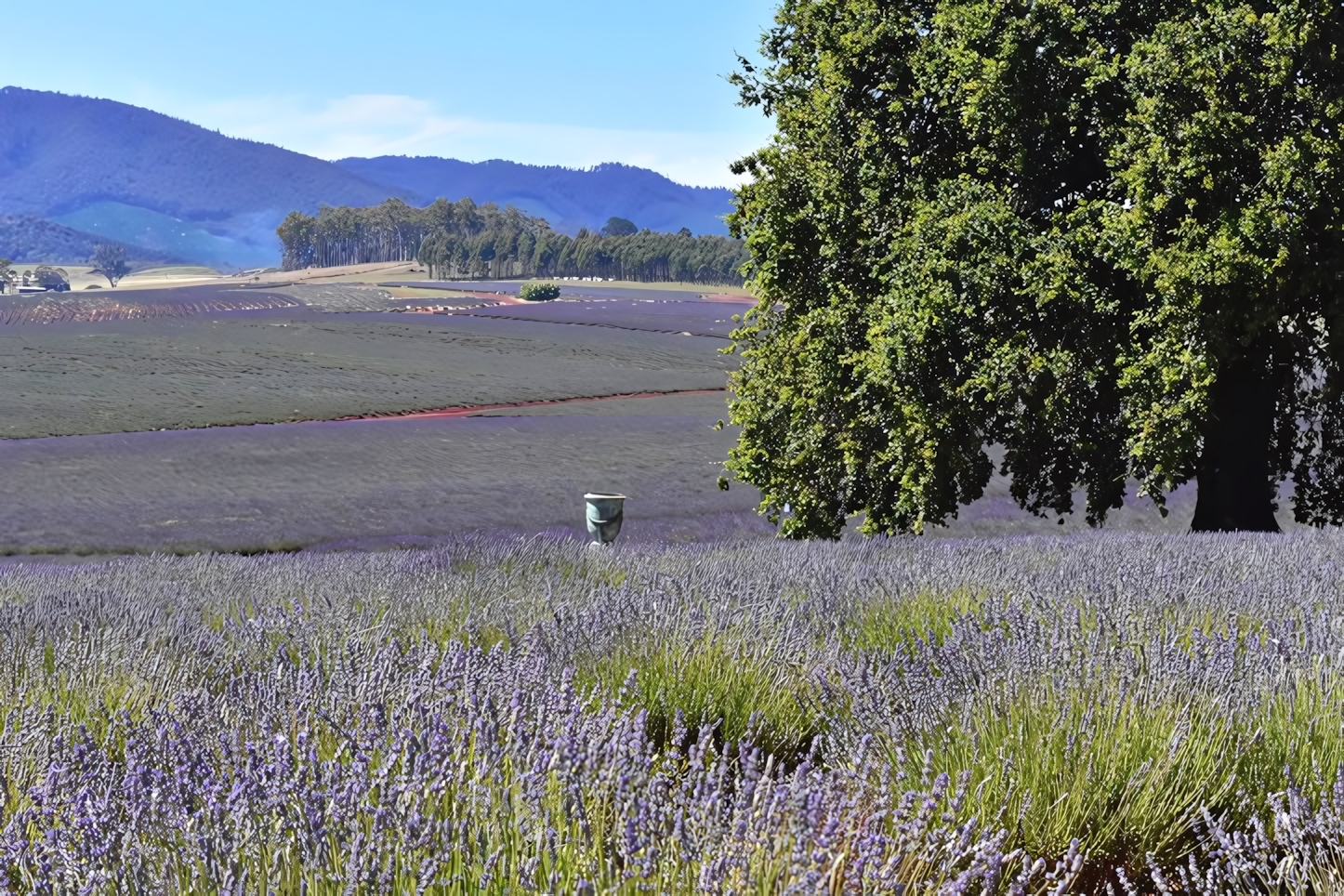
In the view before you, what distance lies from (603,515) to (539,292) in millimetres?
71136

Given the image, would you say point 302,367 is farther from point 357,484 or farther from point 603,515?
point 603,515

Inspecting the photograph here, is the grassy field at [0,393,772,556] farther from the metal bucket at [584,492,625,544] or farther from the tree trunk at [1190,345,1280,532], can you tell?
the tree trunk at [1190,345,1280,532]

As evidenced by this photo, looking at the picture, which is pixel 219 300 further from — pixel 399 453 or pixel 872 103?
pixel 872 103

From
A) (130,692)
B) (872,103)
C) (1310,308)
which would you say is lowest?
(130,692)

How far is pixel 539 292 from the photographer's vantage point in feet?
278

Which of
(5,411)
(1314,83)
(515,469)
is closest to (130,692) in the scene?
(1314,83)

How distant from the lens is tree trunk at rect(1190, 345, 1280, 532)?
15227 millimetres

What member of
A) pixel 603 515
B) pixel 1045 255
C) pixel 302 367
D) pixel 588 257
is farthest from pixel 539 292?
pixel 588 257

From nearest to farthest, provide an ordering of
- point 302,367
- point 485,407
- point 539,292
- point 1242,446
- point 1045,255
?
point 1045,255 → point 1242,446 → point 485,407 → point 302,367 → point 539,292

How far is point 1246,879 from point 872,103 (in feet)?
46.4

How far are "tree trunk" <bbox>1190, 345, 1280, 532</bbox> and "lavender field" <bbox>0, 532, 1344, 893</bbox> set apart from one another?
8.74m

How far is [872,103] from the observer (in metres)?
16.3

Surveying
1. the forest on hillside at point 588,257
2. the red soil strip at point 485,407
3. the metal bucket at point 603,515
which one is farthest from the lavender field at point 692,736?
the forest on hillside at point 588,257

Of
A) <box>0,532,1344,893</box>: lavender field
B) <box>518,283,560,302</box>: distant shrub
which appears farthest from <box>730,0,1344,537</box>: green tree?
<box>518,283,560,302</box>: distant shrub
